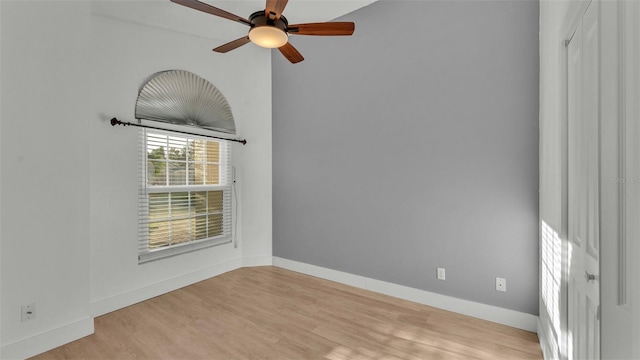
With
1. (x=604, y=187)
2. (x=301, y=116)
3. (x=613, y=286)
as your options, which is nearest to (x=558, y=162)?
(x=604, y=187)

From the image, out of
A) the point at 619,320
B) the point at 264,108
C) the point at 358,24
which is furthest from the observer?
the point at 264,108

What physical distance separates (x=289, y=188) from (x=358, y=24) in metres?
2.17

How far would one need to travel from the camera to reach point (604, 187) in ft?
3.06

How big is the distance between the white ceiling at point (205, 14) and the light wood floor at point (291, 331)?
2.90 metres

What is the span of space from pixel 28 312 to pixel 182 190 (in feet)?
5.20

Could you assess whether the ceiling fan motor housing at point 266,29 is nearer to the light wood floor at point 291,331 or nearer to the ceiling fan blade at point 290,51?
the ceiling fan blade at point 290,51

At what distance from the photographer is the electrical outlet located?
6.44ft

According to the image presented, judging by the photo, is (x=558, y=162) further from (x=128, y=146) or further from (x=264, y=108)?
(x=128, y=146)

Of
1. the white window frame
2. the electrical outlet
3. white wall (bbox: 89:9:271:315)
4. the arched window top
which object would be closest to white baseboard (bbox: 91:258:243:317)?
white wall (bbox: 89:9:271:315)

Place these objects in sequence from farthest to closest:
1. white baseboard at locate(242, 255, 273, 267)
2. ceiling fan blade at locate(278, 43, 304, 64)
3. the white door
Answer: white baseboard at locate(242, 255, 273, 267) < ceiling fan blade at locate(278, 43, 304, 64) < the white door

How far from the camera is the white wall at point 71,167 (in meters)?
1.94

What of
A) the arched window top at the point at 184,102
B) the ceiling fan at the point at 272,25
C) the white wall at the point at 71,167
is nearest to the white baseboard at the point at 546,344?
the ceiling fan at the point at 272,25

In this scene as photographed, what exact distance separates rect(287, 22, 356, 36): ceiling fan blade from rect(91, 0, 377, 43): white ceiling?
45.1 inches

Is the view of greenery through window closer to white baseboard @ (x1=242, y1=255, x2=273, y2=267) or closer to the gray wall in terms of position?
white baseboard @ (x1=242, y1=255, x2=273, y2=267)
